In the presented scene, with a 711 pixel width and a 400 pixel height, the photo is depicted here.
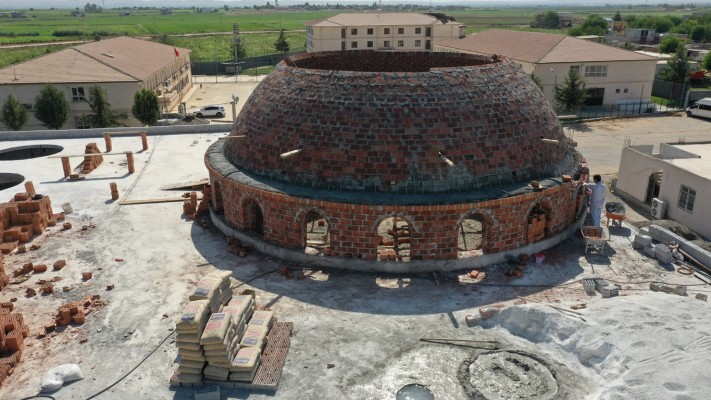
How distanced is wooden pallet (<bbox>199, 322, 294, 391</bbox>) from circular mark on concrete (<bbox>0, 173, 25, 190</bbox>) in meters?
18.7

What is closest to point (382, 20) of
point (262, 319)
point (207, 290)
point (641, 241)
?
point (641, 241)

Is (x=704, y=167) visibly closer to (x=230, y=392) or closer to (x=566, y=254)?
(x=566, y=254)

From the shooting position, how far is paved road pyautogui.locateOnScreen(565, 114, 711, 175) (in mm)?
35594

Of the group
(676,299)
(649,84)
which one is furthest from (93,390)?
(649,84)

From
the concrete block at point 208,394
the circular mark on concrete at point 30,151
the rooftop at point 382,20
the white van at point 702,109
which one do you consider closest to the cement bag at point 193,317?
the concrete block at point 208,394

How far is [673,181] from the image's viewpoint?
914 inches

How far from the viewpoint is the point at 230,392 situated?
11.8 metres

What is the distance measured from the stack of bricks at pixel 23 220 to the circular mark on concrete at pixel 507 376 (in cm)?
1528

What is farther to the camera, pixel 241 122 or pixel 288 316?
pixel 241 122

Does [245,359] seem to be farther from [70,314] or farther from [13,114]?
[13,114]

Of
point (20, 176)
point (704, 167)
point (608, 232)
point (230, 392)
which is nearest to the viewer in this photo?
point (230, 392)

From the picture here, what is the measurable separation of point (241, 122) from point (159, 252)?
5502 millimetres

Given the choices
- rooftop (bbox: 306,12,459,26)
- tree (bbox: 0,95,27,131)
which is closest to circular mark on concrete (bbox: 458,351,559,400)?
tree (bbox: 0,95,27,131)

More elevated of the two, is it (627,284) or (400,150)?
(400,150)
